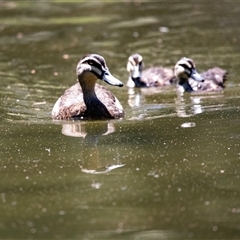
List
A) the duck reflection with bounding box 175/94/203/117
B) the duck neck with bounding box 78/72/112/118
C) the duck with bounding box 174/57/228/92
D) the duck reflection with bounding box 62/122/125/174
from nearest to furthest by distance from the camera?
the duck reflection with bounding box 62/122/125/174 → the duck neck with bounding box 78/72/112/118 → the duck reflection with bounding box 175/94/203/117 → the duck with bounding box 174/57/228/92

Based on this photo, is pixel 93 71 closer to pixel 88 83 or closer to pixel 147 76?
pixel 88 83

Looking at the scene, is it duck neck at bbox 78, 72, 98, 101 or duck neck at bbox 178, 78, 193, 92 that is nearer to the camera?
duck neck at bbox 78, 72, 98, 101

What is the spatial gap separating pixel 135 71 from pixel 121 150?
473 cm

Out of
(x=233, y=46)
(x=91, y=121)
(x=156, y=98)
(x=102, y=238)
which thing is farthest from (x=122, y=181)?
(x=233, y=46)

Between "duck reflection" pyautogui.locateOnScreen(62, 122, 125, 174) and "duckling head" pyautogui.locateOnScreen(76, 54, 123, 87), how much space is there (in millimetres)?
718

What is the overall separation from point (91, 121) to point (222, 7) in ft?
29.1

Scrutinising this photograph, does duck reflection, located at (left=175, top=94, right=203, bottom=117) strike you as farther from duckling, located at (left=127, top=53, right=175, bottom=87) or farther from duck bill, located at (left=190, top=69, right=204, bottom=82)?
duckling, located at (left=127, top=53, right=175, bottom=87)

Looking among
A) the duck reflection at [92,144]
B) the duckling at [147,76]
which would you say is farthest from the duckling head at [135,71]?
the duck reflection at [92,144]

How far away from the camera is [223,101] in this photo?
10805 millimetres

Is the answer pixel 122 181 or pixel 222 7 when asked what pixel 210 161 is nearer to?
pixel 122 181

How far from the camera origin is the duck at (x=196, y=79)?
12.0m

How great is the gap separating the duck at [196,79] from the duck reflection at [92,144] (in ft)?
9.31

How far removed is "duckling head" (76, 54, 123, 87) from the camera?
10086mm

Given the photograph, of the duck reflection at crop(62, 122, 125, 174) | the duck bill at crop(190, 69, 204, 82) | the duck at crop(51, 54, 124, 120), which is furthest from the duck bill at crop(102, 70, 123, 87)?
the duck bill at crop(190, 69, 204, 82)
